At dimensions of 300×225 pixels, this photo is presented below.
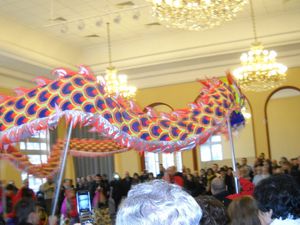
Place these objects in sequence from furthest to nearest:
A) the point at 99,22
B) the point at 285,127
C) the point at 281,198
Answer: the point at 285,127 → the point at 99,22 → the point at 281,198

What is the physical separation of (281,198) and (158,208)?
44.8 inches

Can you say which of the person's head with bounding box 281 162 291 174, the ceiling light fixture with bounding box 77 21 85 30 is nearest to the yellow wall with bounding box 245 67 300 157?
the person's head with bounding box 281 162 291 174

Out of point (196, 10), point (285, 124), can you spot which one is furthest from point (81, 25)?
point (285, 124)

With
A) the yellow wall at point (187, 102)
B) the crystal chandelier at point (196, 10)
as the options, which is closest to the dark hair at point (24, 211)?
the crystal chandelier at point (196, 10)

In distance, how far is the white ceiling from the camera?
12.7 m

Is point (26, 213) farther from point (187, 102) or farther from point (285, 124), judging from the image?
point (285, 124)

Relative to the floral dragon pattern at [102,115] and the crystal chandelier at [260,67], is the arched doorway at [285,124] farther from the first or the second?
the floral dragon pattern at [102,115]

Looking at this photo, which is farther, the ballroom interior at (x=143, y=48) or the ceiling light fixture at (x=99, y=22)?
the ceiling light fixture at (x=99, y=22)

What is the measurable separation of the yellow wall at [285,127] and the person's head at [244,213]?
56.3ft

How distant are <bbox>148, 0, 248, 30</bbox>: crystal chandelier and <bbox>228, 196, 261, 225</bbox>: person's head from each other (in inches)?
199

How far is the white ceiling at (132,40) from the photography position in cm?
1267

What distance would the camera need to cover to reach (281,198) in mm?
2234

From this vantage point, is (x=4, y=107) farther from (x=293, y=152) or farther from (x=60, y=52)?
(x=293, y=152)

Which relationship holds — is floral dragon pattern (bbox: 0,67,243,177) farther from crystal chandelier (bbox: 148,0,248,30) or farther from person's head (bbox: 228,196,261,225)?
crystal chandelier (bbox: 148,0,248,30)
